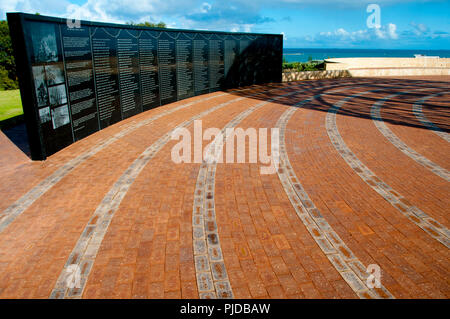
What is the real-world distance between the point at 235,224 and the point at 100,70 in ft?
26.2

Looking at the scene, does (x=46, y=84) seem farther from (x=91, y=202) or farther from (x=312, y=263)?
(x=312, y=263)

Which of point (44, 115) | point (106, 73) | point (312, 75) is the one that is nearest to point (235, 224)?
point (44, 115)

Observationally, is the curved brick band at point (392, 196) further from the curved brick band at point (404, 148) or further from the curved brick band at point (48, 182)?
the curved brick band at point (48, 182)

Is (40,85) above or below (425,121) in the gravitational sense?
above

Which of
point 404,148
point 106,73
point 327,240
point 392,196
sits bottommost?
point 327,240

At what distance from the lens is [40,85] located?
8328 millimetres

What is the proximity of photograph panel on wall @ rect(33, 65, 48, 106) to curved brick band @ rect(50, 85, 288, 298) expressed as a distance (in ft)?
9.13

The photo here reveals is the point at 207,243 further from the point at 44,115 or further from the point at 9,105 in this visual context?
the point at 9,105

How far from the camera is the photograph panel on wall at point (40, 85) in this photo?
8.16m

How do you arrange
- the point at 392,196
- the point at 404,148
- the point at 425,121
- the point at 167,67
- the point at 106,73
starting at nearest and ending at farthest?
1. the point at 392,196
2. the point at 404,148
3. the point at 106,73
4. the point at 425,121
5. the point at 167,67

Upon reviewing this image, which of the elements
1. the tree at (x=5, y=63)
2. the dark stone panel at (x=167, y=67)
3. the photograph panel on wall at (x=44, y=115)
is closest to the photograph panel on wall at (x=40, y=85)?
the photograph panel on wall at (x=44, y=115)

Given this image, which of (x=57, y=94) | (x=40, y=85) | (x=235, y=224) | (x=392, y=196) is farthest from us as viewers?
(x=57, y=94)

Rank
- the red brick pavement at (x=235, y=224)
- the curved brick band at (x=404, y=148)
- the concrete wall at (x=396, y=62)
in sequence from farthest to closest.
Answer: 1. the concrete wall at (x=396, y=62)
2. the curved brick band at (x=404, y=148)
3. the red brick pavement at (x=235, y=224)

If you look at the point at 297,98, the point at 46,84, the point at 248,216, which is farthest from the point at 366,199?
the point at 297,98
